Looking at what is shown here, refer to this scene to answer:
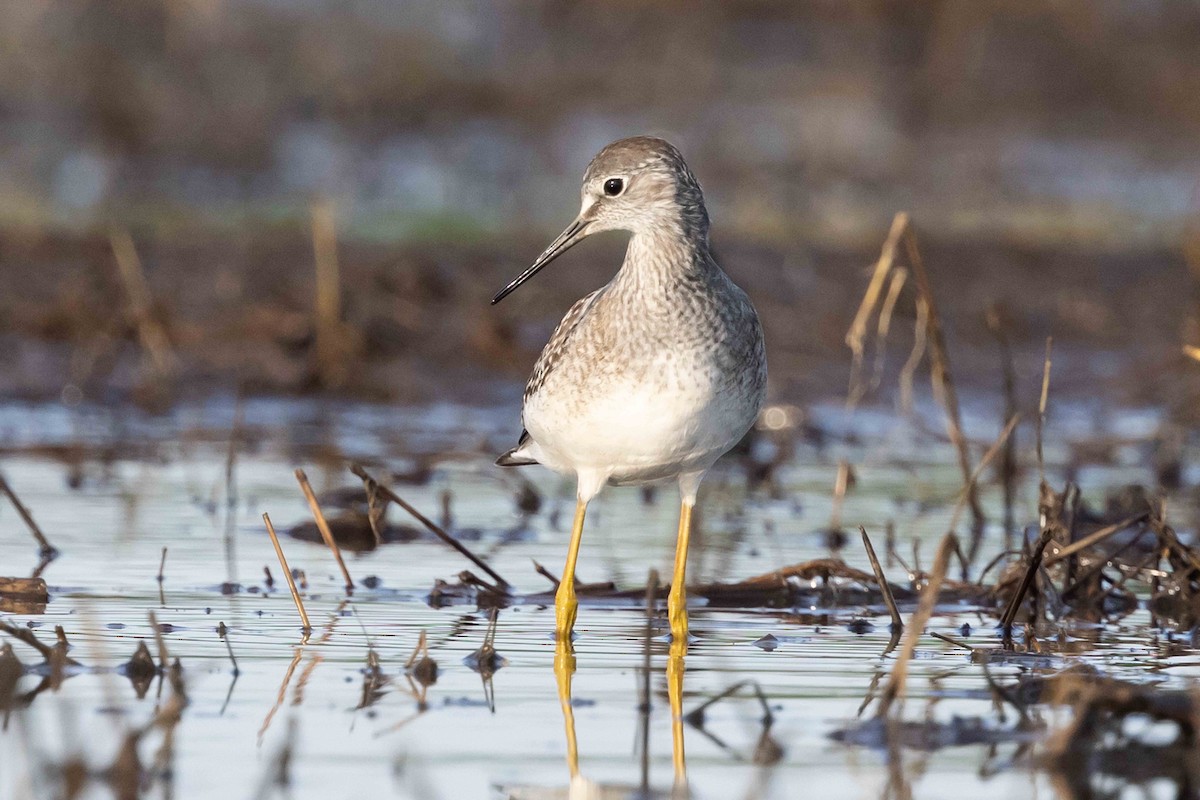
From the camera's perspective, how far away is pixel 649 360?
588 centimetres

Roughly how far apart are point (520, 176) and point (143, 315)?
8209 millimetres

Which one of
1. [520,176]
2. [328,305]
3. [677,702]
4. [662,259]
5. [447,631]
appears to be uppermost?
[520,176]

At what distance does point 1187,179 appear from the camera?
18.5m

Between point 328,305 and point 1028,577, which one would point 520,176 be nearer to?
point 328,305

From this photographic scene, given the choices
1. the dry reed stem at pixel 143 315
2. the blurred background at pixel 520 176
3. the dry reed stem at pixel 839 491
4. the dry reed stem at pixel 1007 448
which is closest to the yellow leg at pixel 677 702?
the dry reed stem at pixel 839 491

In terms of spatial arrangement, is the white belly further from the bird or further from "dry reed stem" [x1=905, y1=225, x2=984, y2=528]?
"dry reed stem" [x1=905, y1=225, x2=984, y2=528]

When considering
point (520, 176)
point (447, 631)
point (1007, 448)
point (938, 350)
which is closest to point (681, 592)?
point (447, 631)

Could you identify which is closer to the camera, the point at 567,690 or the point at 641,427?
the point at 567,690

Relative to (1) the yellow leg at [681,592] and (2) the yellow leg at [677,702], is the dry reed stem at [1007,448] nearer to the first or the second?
(1) the yellow leg at [681,592]

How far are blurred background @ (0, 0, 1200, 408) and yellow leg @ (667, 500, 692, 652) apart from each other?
4.15 meters

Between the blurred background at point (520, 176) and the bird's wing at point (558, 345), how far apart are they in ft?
12.3

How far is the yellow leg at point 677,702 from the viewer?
A: 14.3 ft

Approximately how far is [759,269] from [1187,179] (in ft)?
21.8

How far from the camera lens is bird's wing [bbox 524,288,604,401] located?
627 cm
